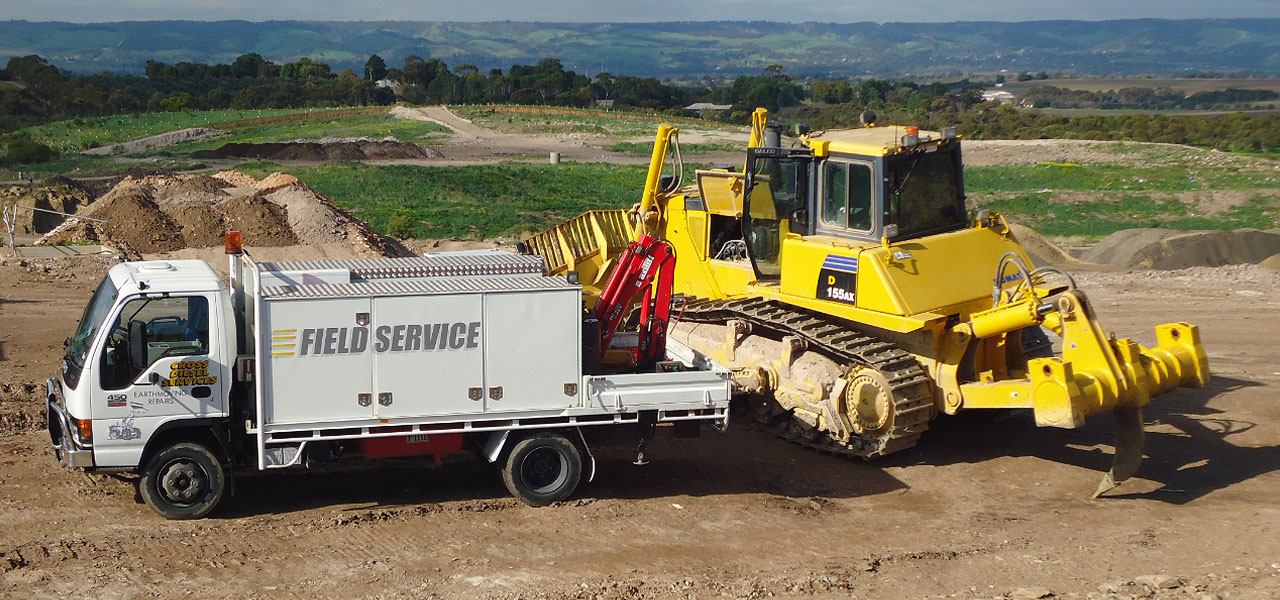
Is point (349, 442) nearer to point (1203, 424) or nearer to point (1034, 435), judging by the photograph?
point (1034, 435)

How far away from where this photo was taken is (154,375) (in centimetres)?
948

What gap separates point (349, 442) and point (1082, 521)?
6.62 metres

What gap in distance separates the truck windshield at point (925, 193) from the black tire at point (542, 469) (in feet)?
13.8

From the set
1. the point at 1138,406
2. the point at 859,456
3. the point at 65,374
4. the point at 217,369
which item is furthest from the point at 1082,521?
the point at 65,374

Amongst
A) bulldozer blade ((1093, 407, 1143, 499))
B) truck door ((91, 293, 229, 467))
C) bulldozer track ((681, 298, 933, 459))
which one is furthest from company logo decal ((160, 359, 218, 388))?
bulldozer blade ((1093, 407, 1143, 499))

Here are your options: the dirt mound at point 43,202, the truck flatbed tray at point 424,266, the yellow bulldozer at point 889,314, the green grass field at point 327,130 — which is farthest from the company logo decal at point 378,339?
the green grass field at point 327,130

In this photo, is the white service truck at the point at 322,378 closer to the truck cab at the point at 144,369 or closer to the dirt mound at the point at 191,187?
the truck cab at the point at 144,369

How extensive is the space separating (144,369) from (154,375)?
0.33 feet

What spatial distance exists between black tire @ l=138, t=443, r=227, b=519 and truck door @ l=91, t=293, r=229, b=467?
0.74 feet

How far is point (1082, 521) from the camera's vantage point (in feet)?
34.1

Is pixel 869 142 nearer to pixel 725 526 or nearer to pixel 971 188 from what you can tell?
pixel 725 526

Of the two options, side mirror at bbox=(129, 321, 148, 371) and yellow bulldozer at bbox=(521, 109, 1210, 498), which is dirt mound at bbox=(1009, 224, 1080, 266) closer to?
yellow bulldozer at bbox=(521, 109, 1210, 498)

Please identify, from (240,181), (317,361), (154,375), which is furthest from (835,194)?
(240,181)

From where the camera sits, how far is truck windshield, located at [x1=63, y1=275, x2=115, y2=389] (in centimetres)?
961
